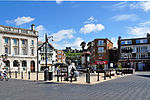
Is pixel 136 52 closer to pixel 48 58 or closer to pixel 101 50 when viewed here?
pixel 101 50

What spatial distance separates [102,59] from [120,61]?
7.29 metres

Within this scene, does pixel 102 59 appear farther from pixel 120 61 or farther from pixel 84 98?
pixel 84 98

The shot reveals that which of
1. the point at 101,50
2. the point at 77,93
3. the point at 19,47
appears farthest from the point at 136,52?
the point at 77,93

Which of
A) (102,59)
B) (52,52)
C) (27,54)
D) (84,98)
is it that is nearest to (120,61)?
(102,59)

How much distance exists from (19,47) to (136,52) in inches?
1598

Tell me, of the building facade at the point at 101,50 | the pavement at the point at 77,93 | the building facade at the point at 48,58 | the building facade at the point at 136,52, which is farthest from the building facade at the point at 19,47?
the pavement at the point at 77,93

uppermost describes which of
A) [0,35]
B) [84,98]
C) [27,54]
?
[0,35]

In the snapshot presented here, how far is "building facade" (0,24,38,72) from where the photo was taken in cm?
4341

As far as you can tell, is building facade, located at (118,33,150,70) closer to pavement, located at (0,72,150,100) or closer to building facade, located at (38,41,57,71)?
building facade, located at (38,41,57,71)

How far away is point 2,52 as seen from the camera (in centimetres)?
4259

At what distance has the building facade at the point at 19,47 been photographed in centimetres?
4341

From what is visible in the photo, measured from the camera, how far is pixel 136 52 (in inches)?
2350

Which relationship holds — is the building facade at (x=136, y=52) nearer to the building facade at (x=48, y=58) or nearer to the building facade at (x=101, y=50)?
the building facade at (x=101, y=50)

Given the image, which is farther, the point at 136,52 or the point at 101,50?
the point at 101,50
